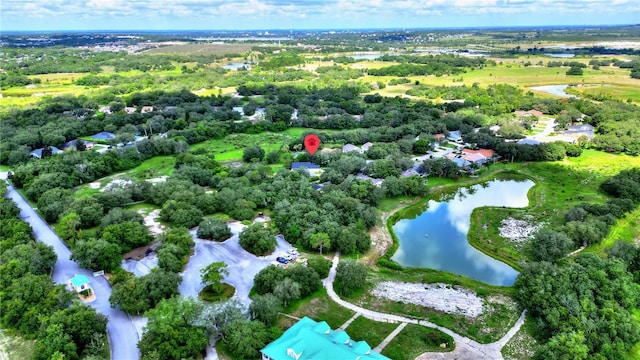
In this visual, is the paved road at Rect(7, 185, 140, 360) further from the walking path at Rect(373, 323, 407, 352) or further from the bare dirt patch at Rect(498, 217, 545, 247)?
the bare dirt patch at Rect(498, 217, 545, 247)

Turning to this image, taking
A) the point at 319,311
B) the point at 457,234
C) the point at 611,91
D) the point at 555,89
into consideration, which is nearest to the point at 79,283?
the point at 319,311

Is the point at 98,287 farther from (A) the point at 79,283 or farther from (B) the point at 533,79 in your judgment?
(B) the point at 533,79

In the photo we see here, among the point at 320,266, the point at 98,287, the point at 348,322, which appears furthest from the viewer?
the point at 320,266

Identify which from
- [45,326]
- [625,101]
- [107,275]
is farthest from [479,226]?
[625,101]

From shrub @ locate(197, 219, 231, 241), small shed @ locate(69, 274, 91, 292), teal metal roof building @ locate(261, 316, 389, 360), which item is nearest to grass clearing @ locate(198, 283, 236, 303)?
shrub @ locate(197, 219, 231, 241)

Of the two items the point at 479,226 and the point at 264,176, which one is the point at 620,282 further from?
the point at 264,176
